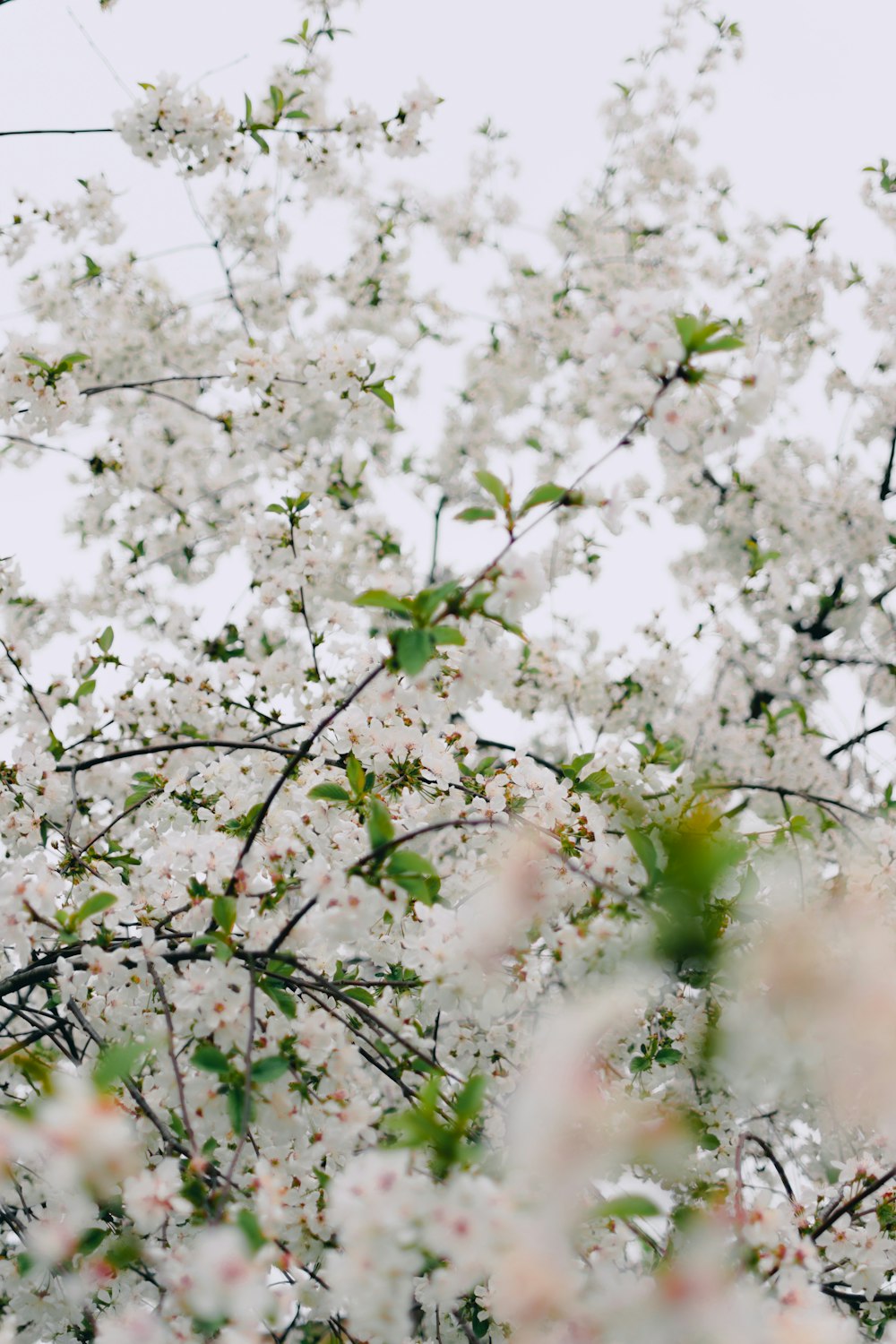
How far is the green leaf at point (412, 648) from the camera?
1.54m

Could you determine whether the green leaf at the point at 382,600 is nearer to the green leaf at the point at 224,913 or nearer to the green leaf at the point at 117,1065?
the green leaf at the point at 224,913

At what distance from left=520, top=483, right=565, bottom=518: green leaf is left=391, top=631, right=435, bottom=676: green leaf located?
1.08 ft

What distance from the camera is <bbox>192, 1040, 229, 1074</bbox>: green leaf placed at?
1664mm

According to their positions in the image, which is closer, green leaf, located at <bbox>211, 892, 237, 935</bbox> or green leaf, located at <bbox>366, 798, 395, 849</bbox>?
green leaf, located at <bbox>366, 798, 395, 849</bbox>

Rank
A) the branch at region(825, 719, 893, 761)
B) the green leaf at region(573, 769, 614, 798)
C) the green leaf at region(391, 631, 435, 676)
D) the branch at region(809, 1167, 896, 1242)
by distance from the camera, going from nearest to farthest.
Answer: the green leaf at region(391, 631, 435, 676) → the branch at region(809, 1167, 896, 1242) → the green leaf at region(573, 769, 614, 798) → the branch at region(825, 719, 893, 761)

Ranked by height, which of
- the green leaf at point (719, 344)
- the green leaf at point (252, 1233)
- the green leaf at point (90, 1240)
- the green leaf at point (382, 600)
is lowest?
the green leaf at point (252, 1233)

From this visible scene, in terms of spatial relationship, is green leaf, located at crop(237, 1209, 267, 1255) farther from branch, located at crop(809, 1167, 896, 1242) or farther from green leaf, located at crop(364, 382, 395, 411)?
green leaf, located at crop(364, 382, 395, 411)

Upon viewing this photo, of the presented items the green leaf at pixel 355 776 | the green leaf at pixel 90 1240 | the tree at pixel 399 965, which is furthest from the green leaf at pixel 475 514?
the green leaf at pixel 90 1240

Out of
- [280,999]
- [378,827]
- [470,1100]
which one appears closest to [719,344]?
[378,827]

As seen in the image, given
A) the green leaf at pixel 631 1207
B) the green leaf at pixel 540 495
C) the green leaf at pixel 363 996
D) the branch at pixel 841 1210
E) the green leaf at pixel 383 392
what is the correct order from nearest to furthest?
the green leaf at pixel 631 1207 < the green leaf at pixel 540 495 < the branch at pixel 841 1210 < the green leaf at pixel 363 996 < the green leaf at pixel 383 392

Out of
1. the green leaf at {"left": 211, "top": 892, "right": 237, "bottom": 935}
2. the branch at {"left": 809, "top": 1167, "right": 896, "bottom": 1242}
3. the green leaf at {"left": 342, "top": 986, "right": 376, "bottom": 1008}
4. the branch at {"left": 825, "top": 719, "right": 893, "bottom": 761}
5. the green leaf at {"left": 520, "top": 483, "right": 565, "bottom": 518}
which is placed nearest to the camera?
the green leaf at {"left": 520, "top": 483, "right": 565, "bottom": 518}

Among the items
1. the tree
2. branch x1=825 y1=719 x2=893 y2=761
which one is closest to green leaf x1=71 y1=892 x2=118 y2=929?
the tree

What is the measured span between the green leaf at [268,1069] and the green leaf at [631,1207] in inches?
28.6

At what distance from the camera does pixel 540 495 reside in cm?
164
